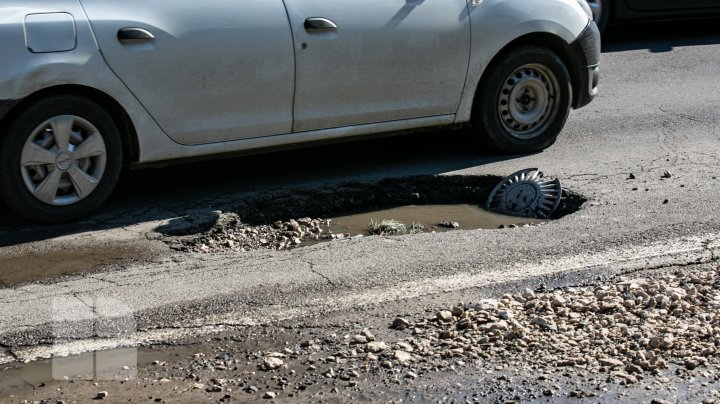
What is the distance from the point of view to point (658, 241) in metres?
6.21

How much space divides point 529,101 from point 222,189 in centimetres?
241

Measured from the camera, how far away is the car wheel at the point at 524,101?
7.88 metres

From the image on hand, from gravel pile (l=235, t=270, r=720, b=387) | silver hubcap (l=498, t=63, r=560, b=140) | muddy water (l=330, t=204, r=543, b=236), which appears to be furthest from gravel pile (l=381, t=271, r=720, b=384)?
silver hubcap (l=498, t=63, r=560, b=140)

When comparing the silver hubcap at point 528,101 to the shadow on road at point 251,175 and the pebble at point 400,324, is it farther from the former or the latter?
the pebble at point 400,324

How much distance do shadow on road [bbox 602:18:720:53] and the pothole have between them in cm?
537

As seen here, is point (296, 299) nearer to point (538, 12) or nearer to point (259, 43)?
point (259, 43)

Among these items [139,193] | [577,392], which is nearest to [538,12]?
[139,193]

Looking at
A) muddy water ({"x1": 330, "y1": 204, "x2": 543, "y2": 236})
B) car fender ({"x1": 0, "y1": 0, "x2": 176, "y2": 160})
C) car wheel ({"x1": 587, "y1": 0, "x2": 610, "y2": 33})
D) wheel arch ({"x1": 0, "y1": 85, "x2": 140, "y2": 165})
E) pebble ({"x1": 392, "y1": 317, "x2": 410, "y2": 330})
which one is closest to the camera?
pebble ({"x1": 392, "y1": 317, "x2": 410, "y2": 330})

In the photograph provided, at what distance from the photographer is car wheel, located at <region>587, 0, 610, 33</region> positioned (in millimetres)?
12617

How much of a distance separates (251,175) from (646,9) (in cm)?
689

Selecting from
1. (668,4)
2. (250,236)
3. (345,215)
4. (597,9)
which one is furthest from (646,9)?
(250,236)

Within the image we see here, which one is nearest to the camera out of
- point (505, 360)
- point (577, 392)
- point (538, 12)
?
point (577, 392)

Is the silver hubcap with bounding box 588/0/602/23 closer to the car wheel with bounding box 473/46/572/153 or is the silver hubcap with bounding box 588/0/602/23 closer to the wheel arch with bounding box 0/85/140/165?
the car wheel with bounding box 473/46/572/153

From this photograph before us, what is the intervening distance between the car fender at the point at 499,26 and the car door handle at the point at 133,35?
90.3 inches
